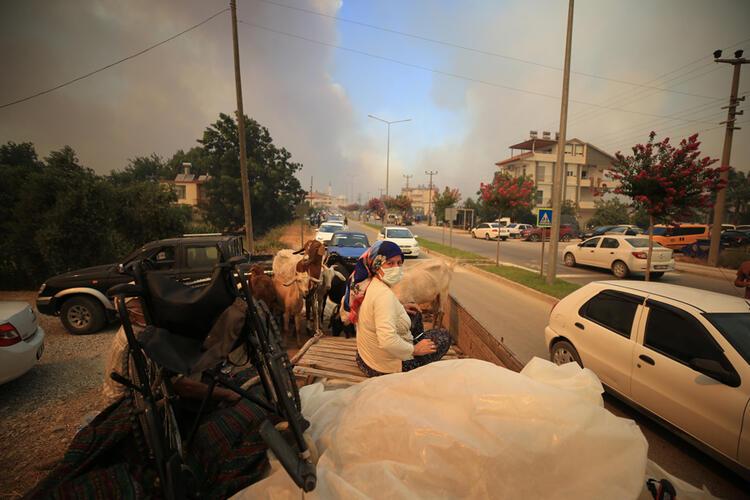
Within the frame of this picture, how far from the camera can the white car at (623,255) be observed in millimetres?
13617

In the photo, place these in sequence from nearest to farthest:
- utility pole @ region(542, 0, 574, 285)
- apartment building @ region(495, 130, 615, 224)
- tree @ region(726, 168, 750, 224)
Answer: utility pole @ region(542, 0, 574, 285)
tree @ region(726, 168, 750, 224)
apartment building @ region(495, 130, 615, 224)

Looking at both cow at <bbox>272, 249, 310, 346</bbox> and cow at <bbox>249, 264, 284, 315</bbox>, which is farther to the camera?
cow at <bbox>249, 264, 284, 315</bbox>

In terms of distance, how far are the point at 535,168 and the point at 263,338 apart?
60.5 m

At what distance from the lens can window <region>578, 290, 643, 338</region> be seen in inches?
172

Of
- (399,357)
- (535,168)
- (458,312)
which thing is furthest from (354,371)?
(535,168)

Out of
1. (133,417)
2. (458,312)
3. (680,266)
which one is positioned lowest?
(680,266)

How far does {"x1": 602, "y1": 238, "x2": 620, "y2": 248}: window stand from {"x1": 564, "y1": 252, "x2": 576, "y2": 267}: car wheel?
2092 mm

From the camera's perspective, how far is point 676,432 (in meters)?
3.59

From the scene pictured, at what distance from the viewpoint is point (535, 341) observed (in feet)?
23.1

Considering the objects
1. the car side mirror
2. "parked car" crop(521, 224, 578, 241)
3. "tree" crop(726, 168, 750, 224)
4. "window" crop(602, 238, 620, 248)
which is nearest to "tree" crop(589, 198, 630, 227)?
"parked car" crop(521, 224, 578, 241)

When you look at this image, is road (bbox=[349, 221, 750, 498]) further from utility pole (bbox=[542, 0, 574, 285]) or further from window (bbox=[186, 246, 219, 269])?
window (bbox=[186, 246, 219, 269])

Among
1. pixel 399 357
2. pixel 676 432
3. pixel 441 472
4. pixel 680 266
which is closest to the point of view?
pixel 441 472

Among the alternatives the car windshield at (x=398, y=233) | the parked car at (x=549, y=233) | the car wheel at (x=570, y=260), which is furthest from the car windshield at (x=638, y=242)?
the parked car at (x=549, y=233)

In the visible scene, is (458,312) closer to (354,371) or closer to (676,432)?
(354,371)
